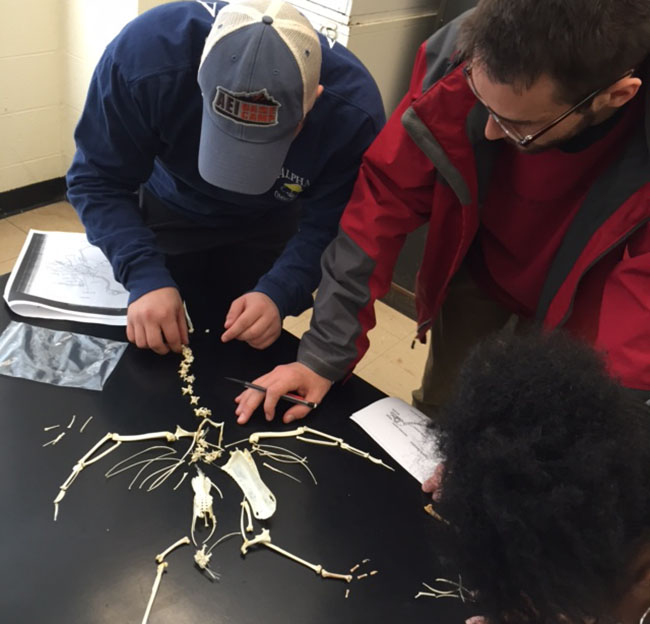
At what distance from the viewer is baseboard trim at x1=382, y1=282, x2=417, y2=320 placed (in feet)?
8.93

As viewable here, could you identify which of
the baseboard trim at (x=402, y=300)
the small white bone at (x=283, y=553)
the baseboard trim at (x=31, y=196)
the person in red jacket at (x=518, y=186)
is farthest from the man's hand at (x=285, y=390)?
the baseboard trim at (x=31, y=196)

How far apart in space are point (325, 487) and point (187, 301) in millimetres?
520

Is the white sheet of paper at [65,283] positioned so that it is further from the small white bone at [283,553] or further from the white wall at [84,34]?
the white wall at [84,34]

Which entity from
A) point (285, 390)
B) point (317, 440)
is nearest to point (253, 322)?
point (285, 390)

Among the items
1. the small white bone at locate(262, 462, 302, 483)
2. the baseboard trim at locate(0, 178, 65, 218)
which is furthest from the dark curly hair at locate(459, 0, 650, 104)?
the baseboard trim at locate(0, 178, 65, 218)

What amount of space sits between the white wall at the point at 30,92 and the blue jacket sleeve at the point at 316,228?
1753 millimetres

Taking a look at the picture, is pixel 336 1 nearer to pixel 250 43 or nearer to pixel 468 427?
pixel 250 43

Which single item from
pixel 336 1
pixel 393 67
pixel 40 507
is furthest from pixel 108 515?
pixel 393 67

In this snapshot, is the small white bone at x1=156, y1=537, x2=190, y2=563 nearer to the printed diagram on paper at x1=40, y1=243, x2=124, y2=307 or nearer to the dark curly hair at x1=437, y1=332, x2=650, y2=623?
the dark curly hair at x1=437, y1=332, x2=650, y2=623

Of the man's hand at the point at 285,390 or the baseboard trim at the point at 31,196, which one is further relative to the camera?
the baseboard trim at the point at 31,196

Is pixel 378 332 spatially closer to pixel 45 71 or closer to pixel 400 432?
pixel 400 432

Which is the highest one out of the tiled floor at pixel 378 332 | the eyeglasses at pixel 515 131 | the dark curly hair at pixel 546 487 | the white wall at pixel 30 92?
the eyeglasses at pixel 515 131

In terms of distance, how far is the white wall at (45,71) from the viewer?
241cm

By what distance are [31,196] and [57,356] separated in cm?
206
